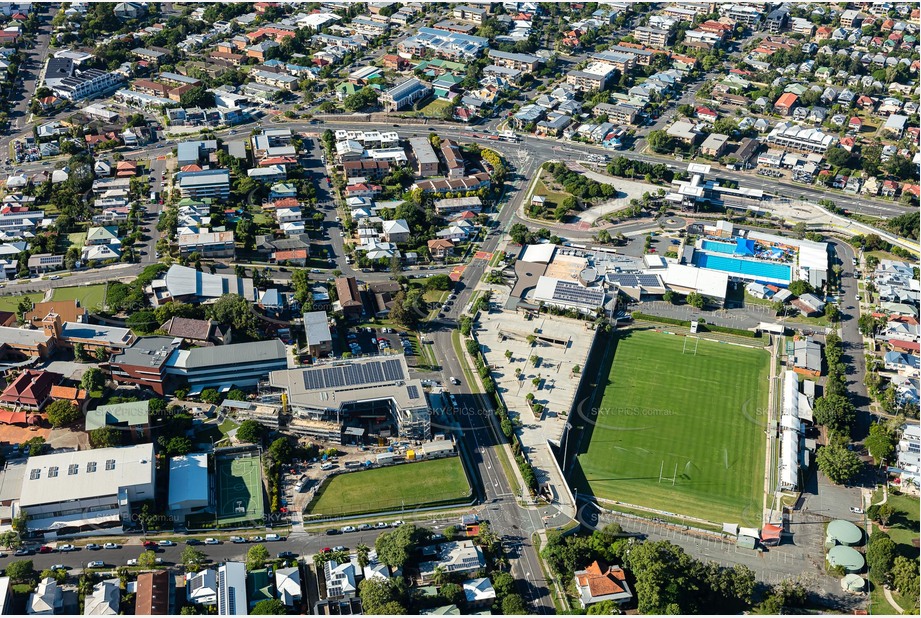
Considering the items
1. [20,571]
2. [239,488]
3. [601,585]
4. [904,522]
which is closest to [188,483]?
[239,488]

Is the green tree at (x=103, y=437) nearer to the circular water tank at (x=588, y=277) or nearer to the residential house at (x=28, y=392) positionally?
the residential house at (x=28, y=392)

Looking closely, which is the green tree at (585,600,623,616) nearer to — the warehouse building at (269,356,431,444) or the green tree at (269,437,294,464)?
the warehouse building at (269,356,431,444)

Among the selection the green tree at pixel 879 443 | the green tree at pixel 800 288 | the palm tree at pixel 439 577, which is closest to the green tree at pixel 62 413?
the palm tree at pixel 439 577

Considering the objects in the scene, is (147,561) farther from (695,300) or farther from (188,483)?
(695,300)

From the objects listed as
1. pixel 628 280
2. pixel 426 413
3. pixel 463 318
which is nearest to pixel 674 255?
pixel 628 280

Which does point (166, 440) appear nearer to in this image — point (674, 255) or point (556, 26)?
point (674, 255)

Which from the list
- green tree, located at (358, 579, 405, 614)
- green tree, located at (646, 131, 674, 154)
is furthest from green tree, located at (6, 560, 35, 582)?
green tree, located at (646, 131, 674, 154)
